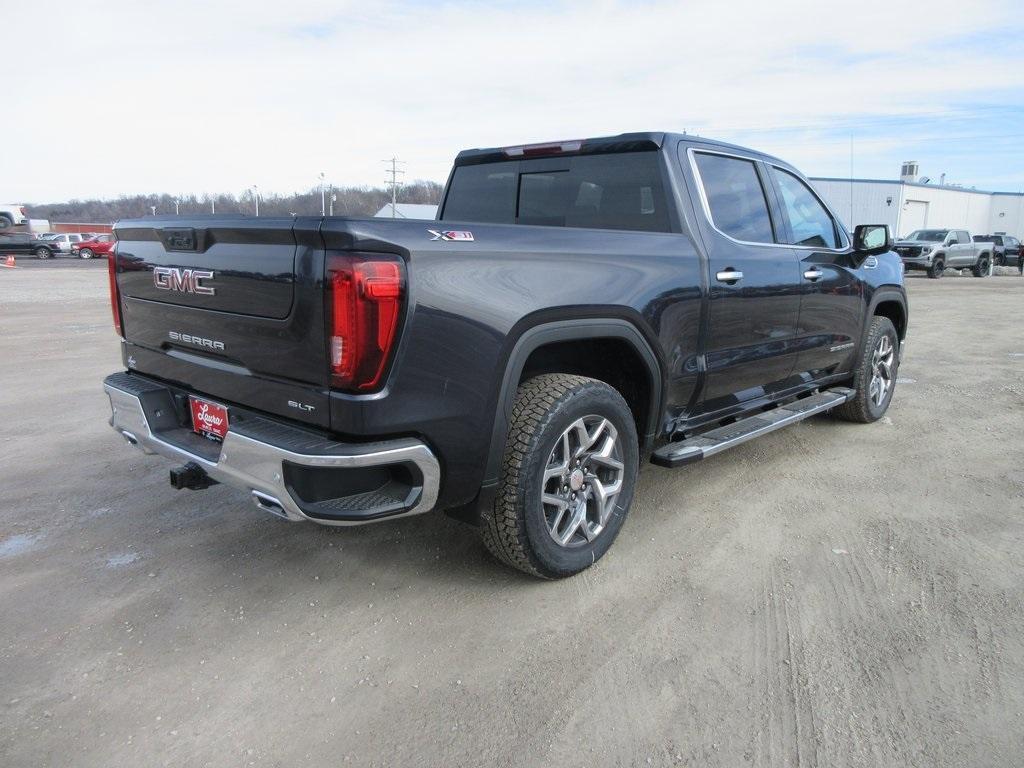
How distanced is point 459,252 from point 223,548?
6.43 feet

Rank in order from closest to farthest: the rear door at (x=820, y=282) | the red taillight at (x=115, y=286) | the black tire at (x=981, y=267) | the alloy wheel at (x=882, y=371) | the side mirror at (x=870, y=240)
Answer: the red taillight at (x=115, y=286) → the rear door at (x=820, y=282) → the side mirror at (x=870, y=240) → the alloy wheel at (x=882, y=371) → the black tire at (x=981, y=267)

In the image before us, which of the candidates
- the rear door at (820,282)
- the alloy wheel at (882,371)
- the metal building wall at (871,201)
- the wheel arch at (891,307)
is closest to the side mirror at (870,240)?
the rear door at (820,282)

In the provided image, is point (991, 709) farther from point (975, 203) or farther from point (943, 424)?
point (975, 203)

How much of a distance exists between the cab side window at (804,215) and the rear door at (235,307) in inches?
128

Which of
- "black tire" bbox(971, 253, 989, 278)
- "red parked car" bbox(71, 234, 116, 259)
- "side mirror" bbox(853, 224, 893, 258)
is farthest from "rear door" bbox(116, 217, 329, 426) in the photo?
"red parked car" bbox(71, 234, 116, 259)

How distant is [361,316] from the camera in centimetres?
233

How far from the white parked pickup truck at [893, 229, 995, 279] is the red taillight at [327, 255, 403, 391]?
27968mm

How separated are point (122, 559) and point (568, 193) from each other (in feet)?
9.48

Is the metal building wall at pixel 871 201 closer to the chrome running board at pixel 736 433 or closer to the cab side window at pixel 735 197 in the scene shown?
the chrome running board at pixel 736 433

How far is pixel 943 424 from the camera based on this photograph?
573 centimetres

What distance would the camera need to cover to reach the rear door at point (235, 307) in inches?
95.3

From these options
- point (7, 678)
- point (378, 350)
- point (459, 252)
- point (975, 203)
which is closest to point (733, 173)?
point (459, 252)

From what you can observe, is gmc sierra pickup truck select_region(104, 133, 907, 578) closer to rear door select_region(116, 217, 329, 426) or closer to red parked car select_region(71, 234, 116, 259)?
rear door select_region(116, 217, 329, 426)

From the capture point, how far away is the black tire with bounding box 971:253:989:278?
1150 inches
